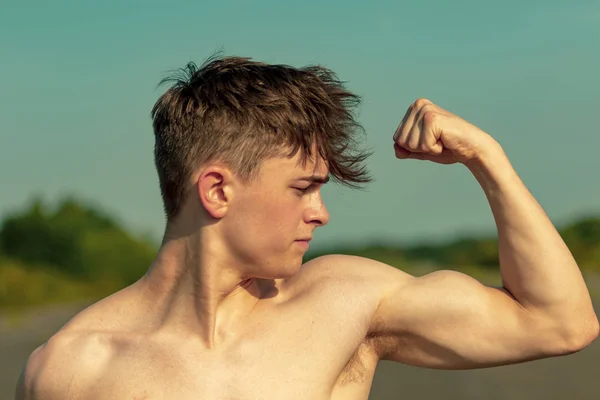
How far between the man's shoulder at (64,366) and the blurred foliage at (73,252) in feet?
26.6

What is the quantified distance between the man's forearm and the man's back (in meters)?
0.39

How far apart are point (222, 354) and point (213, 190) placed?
433 mm

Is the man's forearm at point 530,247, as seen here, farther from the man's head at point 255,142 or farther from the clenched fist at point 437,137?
the man's head at point 255,142

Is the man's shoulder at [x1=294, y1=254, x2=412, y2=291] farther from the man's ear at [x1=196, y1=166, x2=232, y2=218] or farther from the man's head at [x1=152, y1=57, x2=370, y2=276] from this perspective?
the man's ear at [x1=196, y1=166, x2=232, y2=218]

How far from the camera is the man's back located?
100 inches

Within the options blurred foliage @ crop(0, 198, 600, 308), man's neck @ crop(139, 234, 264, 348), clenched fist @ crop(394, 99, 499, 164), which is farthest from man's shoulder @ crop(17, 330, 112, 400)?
blurred foliage @ crop(0, 198, 600, 308)

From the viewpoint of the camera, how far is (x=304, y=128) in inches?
97.8

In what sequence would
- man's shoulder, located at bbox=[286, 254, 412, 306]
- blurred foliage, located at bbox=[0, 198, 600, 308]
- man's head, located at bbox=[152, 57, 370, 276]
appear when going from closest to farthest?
man's head, located at bbox=[152, 57, 370, 276] < man's shoulder, located at bbox=[286, 254, 412, 306] < blurred foliage, located at bbox=[0, 198, 600, 308]

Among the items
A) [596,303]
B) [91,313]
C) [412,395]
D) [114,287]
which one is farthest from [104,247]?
[91,313]

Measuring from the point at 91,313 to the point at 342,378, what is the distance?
2.25ft

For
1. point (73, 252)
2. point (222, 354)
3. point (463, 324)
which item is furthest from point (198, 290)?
point (73, 252)

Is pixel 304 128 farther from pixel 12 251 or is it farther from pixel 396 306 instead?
pixel 12 251

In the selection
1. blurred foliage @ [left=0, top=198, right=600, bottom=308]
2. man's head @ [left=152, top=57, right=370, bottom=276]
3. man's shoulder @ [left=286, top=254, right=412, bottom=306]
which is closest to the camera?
man's head @ [left=152, top=57, right=370, bottom=276]

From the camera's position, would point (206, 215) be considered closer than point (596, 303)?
Yes
